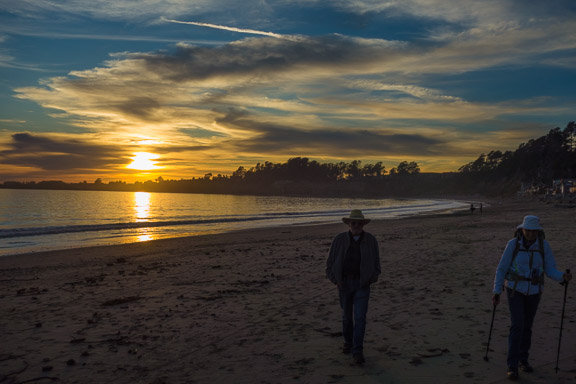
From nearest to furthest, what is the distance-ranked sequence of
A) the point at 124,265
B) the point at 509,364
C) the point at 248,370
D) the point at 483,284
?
the point at 509,364 → the point at 248,370 → the point at 483,284 → the point at 124,265

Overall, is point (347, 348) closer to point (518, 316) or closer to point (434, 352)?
point (434, 352)

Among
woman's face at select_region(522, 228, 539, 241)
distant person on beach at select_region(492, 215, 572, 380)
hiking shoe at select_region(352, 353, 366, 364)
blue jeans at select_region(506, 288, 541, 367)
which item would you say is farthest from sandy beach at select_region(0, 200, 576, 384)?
woman's face at select_region(522, 228, 539, 241)

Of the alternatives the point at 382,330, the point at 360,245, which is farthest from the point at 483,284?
the point at 360,245

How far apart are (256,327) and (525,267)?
4.28m

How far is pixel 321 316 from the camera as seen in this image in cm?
756

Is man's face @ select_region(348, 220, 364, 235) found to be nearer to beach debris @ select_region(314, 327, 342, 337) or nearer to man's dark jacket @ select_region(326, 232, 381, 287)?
man's dark jacket @ select_region(326, 232, 381, 287)

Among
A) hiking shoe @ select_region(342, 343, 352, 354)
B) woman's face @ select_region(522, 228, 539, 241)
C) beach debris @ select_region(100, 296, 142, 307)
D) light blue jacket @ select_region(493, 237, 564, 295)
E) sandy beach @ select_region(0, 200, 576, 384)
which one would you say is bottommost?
beach debris @ select_region(100, 296, 142, 307)

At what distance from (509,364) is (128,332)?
577cm

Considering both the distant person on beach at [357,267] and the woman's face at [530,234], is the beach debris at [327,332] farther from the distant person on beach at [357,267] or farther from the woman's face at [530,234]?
the woman's face at [530,234]

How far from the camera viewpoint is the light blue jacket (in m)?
4.81

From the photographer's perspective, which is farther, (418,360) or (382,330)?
(382,330)

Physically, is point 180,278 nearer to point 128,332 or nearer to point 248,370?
point 128,332

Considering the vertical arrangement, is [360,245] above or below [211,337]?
above

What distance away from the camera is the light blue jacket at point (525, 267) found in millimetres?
4809
